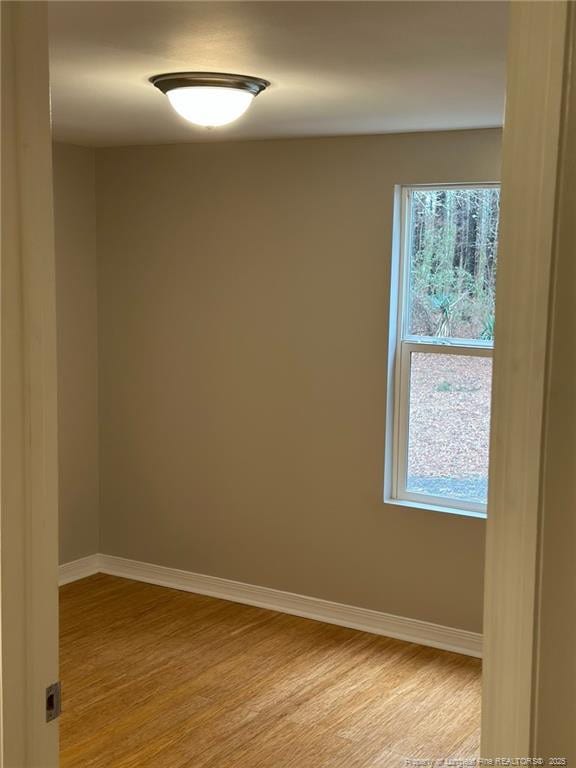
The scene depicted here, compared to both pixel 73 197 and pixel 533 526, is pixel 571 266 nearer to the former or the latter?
pixel 533 526

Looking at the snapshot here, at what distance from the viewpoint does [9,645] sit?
1.59 metres

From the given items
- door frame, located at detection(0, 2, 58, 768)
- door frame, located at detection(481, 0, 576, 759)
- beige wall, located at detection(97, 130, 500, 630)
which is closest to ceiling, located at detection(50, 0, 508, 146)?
beige wall, located at detection(97, 130, 500, 630)

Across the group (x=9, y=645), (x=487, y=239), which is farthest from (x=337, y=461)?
(x=9, y=645)

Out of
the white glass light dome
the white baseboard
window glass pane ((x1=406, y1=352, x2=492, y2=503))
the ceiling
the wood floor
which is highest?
the ceiling

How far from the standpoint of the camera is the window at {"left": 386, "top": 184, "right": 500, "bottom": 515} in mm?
4637

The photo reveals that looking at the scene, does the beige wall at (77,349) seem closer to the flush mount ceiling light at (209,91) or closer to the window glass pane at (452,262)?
the window glass pane at (452,262)

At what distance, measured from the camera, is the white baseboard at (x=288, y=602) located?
15.6ft

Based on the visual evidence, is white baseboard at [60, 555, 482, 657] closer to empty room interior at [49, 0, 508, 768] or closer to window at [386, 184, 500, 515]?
empty room interior at [49, 0, 508, 768]

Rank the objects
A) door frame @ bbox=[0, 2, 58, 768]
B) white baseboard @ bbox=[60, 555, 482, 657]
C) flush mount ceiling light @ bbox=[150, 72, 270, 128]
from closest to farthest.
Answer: door frame @ bbox=[0, 2, 58, 768]
flush mount ceiling light @ bbox=[150, 72, 270, 128]
white baseboard @ bbox=[60, 555, 482, 657]

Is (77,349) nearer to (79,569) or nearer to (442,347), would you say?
(79,569)

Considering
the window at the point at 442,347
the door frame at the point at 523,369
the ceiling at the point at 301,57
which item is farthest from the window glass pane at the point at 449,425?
the door frame at the point at 523,369

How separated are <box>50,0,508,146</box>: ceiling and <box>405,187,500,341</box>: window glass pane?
0.45m

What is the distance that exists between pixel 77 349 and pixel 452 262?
233 centimetres

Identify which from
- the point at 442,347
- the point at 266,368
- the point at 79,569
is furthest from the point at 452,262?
the point at 79,569
